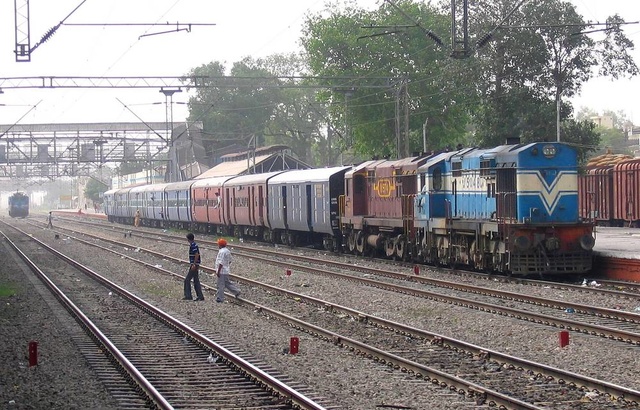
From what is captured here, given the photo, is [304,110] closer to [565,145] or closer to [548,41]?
[548,41]

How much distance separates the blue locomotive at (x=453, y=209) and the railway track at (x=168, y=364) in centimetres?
922

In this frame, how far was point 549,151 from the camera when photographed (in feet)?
78.3

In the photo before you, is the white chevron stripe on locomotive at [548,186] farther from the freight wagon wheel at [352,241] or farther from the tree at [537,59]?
the tree at [537,59]

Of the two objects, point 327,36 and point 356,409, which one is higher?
point 327,36

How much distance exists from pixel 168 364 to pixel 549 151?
13.4m

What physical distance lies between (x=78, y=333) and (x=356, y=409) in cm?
844

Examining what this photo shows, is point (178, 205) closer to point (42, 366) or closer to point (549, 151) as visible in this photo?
point (549, 151)

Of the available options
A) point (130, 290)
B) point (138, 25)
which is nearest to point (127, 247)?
point (138, 25)

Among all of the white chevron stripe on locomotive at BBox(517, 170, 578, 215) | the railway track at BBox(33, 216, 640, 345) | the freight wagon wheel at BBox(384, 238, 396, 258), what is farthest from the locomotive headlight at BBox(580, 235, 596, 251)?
the freight wagon wheel at BBox(384, 238, 396, 258)

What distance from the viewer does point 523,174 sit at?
2362cm

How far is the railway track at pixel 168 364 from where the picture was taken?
11070 millimetres

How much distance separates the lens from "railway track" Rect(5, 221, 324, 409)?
1107 centimetres

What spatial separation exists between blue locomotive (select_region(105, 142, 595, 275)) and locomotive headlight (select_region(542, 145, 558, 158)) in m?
0.03

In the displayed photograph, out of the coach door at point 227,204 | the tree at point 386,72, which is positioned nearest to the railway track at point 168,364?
the coach door at point 227,204
